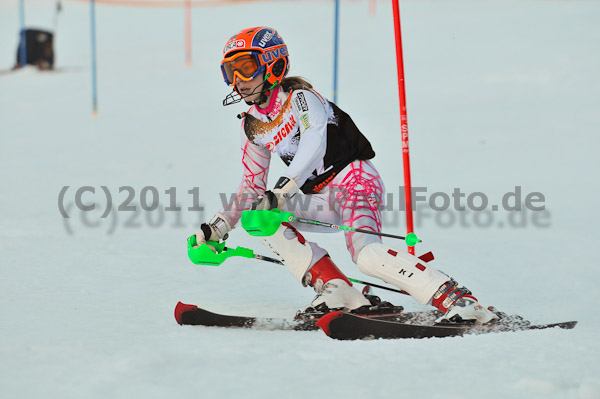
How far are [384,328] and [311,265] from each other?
2.14ft

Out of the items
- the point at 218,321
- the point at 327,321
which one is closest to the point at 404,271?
the point at 327,321

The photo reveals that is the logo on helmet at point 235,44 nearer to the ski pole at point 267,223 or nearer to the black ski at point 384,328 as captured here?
the ski pole at point 267,223

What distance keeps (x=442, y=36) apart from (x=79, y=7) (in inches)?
778

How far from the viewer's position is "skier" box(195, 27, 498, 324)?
3.54m

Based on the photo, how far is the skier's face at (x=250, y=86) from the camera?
3.73 meters

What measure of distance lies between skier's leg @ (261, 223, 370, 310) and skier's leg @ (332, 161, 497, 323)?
0.22 metres

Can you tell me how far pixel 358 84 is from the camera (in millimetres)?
13266

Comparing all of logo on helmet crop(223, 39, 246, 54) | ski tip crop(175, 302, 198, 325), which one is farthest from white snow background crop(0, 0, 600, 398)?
logo on helmet crop(223, 39, 246, 54)

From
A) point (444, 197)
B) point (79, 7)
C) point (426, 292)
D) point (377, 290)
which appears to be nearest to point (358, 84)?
Result: point (444, 197)

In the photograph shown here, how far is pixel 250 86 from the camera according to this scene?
3742 mm

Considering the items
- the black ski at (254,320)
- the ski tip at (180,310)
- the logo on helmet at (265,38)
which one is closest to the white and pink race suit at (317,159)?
the logo on helmet at (265,38)

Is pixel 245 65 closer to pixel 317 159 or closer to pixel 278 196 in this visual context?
pixel 317 159

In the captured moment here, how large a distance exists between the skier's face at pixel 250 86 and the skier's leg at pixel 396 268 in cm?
70

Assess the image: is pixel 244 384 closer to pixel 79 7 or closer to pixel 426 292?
pixel 426 292
